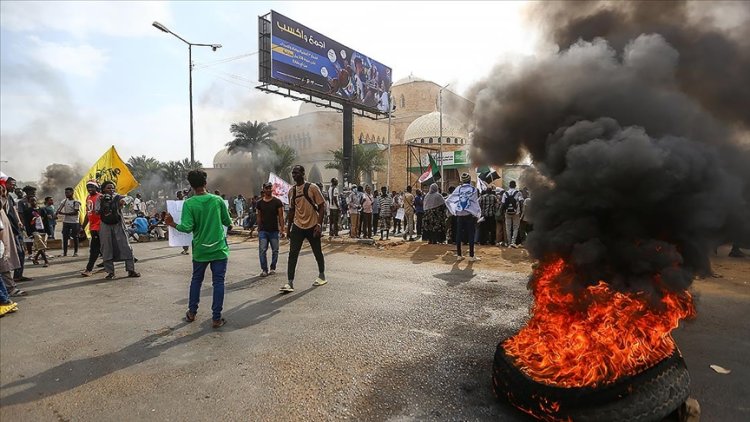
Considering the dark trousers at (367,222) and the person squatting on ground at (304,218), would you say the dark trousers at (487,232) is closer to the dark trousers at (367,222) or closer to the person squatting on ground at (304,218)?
the dark trousers at (367,222)

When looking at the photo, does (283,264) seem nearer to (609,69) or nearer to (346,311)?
(346,311)

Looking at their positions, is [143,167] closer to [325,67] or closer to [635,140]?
[325,67]

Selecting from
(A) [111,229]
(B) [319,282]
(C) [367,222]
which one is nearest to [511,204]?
(C) [367,222]

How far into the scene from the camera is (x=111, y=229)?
7219 millimetres

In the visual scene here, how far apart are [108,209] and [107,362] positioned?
4.35 m

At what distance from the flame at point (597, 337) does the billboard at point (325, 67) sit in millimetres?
23876

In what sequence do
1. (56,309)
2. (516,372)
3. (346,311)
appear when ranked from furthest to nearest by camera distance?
(56,309) < (346,311) < (516,372)

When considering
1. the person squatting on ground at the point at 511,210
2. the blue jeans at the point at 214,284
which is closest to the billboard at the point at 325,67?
the person squatting on ground at the point at 511,210

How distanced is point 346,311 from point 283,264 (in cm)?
397

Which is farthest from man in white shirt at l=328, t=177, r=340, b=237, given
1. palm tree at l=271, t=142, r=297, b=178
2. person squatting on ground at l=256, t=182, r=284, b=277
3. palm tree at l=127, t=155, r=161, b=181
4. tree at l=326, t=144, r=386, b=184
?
palm tree at l=127, t=155, r=161, b=181

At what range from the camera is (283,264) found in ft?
28.3

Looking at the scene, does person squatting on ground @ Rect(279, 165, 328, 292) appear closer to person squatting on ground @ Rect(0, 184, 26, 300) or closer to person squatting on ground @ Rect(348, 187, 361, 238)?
person squatting on ground @ Rect(0, 184, 26, 300)

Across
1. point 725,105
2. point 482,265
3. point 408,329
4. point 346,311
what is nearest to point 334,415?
point 408,329

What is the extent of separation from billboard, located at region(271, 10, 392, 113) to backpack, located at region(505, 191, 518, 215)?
18.2m
